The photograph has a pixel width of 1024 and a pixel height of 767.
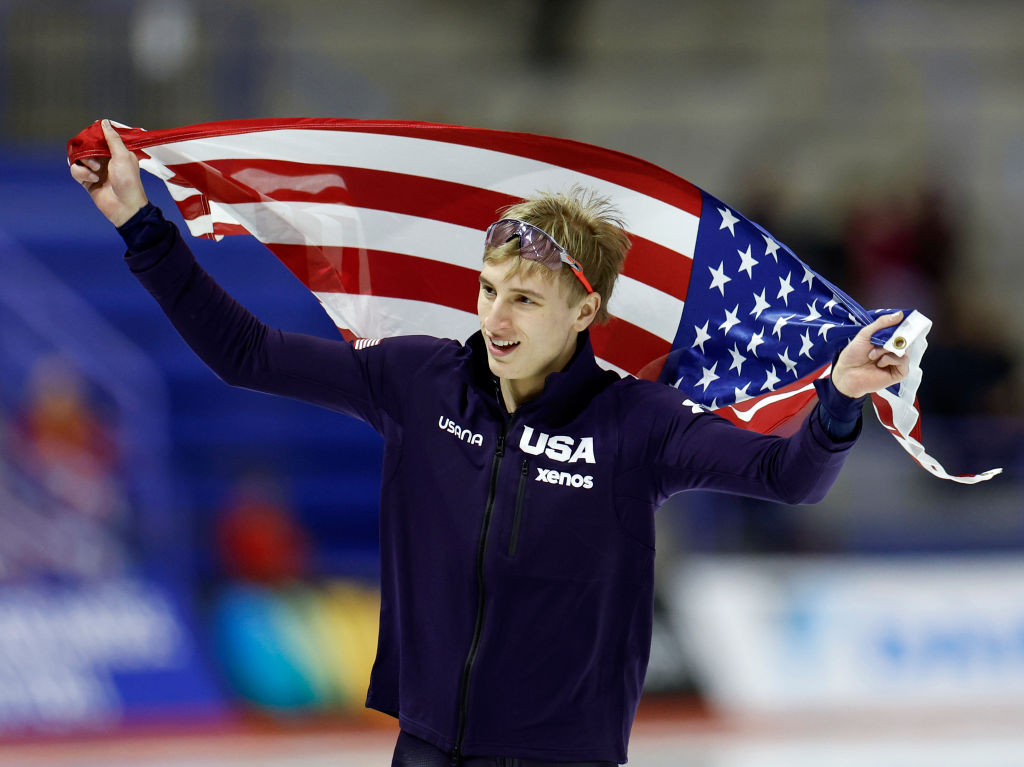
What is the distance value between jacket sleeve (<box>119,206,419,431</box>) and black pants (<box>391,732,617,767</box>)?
0.69 meters

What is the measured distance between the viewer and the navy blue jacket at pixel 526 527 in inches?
110

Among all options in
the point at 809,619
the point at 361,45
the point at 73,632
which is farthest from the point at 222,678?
the point at 361,45

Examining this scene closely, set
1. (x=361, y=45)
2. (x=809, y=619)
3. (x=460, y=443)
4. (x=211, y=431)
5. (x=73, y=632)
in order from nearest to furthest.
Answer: (x=460, y=443), (x=73, y=632), (x=809, y=619), (x=211, y=431), (x=361, y=45)

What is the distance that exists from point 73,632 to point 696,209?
5686mm

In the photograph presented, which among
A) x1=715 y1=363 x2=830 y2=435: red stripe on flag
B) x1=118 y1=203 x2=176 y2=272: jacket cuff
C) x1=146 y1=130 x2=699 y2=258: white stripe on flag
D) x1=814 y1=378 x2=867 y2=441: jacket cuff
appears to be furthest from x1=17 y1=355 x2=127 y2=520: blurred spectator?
x1=814 y1=378 x2=867 y2=441: jacket cuff

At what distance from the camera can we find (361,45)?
13.3m

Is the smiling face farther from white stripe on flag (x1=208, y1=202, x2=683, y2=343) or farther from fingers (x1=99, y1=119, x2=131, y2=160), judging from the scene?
fingers (x1=99, y1=119, x2=131, y2=160)

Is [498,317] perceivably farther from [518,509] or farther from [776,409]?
[776,409]

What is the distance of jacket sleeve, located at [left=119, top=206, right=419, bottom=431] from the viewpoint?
9.75 ft

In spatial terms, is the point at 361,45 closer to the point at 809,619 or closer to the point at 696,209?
the point at 809,619

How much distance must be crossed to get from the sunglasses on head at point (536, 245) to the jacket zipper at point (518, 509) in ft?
1.31

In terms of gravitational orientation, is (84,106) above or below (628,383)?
above

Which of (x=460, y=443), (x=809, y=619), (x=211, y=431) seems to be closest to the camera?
(x=460, y=443)

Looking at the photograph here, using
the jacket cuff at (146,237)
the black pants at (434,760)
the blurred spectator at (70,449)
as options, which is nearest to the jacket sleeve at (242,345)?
the jacket cuff at (146,237)
